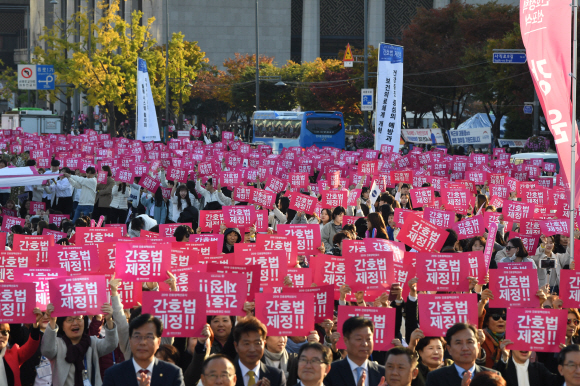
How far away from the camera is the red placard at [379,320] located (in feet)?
21.4

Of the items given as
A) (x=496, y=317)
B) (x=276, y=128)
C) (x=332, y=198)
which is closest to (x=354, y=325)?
(x=496, y=317)

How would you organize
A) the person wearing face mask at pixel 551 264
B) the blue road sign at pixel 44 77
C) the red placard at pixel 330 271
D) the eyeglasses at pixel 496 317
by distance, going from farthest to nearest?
1. the blue road sign at pixel 44 77
2. the person wearing face mask at pixel 551 264
3. the red placard at pixel 330 271
4. the eyeglasses at pixel 496 317

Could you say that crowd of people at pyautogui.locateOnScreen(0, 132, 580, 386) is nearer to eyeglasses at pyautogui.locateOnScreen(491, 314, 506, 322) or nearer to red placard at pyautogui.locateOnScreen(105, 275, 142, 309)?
eyeglasses at pyautogui.locateOnScreen(491, 314, 506, 322)

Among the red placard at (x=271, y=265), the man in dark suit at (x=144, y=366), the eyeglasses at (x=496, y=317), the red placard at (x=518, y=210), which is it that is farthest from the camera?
the red placard at (x=518, y=210)

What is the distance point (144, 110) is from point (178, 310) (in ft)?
78.1

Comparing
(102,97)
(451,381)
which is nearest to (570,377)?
(451,381)

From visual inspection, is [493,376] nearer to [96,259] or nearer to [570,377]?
[570,377]

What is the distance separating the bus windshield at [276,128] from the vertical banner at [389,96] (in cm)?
1998

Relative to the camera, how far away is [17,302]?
21.9 feet

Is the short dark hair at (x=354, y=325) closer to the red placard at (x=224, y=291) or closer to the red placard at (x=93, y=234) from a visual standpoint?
the red placard at (x=224, y=291)

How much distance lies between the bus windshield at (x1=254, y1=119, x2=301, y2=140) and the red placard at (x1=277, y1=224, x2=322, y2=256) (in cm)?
3399

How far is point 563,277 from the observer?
24.6 feet

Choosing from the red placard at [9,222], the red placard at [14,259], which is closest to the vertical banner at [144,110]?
the red placard at [9,222]

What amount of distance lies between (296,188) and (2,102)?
310 feet
